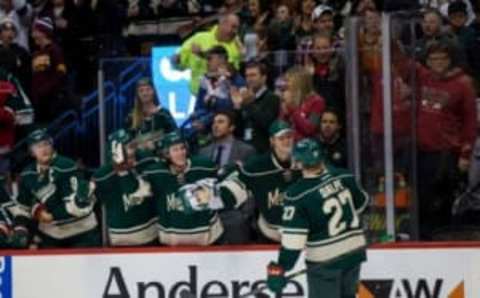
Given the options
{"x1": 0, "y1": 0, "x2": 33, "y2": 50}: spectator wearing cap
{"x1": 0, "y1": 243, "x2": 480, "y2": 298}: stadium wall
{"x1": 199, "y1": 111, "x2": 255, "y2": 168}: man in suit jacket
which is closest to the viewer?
{"x1": 0, "y1": 243, "x2": 480, "y2": 298}: stadium wall

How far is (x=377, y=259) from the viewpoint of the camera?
13398 mm

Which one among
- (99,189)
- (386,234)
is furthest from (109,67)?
(386,234)

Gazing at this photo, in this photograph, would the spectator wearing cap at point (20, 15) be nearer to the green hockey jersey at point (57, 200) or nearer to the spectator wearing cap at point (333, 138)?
the green hockey jersey at point (57, 200)

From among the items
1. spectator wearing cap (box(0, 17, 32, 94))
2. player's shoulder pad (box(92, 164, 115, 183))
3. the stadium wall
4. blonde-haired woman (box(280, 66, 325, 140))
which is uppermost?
spectator wearing cap (box(0, 17, 32, 94))

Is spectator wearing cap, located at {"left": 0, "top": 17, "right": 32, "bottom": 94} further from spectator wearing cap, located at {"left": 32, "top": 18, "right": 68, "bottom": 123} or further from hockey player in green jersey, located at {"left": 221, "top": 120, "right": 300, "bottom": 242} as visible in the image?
hockey player in green jersey, located at {"left": 221, "top": 120, "right": 300, "bottom": 242}

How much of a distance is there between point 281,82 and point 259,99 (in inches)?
10.4

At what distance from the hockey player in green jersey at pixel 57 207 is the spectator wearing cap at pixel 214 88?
3.33 ft

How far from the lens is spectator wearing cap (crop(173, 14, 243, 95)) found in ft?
48.0

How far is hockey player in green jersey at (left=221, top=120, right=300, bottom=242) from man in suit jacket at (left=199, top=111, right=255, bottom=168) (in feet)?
0.90

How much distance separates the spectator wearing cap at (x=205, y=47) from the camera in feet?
48.0

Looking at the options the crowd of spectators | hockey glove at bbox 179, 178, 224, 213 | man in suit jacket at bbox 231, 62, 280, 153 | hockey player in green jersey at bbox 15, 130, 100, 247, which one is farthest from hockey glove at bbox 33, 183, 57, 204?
man in suit jacket at bbox 231, 62, 280, 153

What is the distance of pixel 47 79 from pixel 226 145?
7.18 feet

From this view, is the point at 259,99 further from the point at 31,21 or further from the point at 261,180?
the point at 31,21

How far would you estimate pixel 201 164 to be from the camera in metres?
13.6
